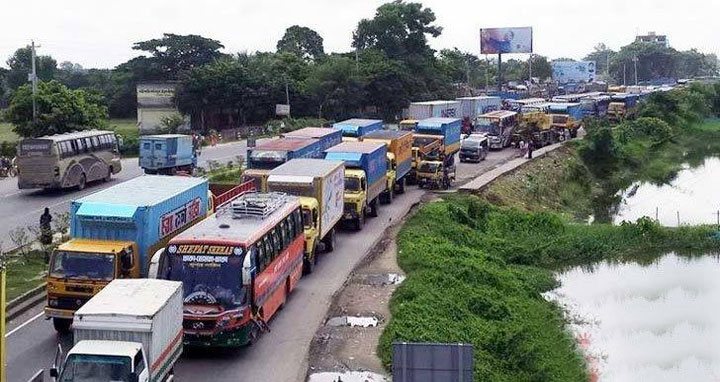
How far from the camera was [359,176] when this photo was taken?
27.9 meters

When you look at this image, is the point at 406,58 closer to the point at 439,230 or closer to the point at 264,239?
the point at 439,230

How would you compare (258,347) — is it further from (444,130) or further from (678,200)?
(678,200)

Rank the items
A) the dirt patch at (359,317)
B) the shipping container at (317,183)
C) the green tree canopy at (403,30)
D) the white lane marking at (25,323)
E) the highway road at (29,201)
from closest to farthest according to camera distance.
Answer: the dirt patch at (359,317), the white lane marking at (25,323), the shipping container at (317,183), the highway road at (29,201), the green tree canopy at (403,30)

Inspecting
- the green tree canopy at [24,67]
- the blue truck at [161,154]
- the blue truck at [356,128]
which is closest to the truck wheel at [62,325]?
the blue truck at [161,154]

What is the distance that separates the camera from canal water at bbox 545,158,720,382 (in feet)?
63.1

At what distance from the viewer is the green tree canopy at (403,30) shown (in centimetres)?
7594

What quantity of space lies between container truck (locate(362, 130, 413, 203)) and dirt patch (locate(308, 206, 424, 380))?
24.9ft

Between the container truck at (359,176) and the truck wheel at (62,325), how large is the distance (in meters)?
11.7

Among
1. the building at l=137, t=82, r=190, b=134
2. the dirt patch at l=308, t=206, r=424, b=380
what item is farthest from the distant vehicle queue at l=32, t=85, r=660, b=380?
the building at l=137, t=82, r=190, b=134

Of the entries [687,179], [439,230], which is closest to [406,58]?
[687,179]

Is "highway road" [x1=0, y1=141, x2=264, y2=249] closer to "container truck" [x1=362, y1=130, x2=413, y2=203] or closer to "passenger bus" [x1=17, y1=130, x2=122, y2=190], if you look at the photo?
"passenger bus" [x1=17, y1=130, x2=122, y2=190]

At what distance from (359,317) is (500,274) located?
6.36 meters

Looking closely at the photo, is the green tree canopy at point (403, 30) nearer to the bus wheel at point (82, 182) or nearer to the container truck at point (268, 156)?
the bus wheel at point (82, 182)

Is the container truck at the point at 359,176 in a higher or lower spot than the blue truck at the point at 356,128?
lower
